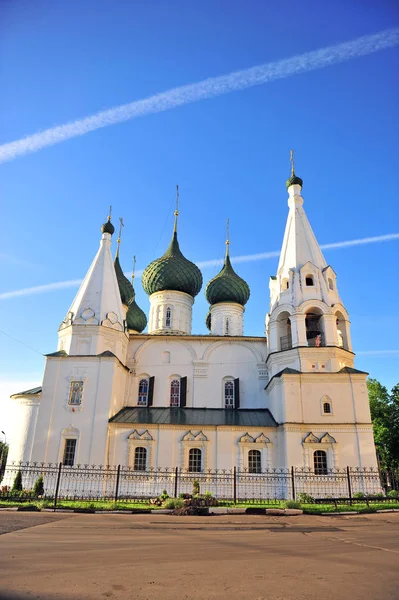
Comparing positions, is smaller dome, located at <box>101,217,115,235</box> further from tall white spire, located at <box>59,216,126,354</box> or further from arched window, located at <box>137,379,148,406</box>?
arched window, located at <box>137,379,148,406</box>

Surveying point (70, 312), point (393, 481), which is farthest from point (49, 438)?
point (393, 481)

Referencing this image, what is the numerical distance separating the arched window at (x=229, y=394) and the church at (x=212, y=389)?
6 centimetres

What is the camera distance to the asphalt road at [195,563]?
3744mm

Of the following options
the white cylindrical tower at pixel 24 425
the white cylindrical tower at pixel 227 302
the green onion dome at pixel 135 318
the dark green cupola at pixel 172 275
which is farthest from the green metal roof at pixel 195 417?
the dark green cupola at pixel 172 275

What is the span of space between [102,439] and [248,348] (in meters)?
9.50

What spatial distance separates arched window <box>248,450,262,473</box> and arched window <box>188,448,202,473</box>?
7.77 ft

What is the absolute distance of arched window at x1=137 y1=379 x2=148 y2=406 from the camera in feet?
75.8

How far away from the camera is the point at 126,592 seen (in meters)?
3.69

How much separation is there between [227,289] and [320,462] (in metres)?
12.9

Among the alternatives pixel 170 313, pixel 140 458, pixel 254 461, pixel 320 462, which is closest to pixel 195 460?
pixel 140 458

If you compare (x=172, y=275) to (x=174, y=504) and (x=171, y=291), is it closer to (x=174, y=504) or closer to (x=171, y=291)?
(x=171, y=291)

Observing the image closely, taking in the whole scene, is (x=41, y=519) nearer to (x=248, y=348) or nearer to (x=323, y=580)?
(x=323, y=580)

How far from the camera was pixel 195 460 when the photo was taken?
1981 cm

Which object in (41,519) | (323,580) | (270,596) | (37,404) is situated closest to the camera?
(270,596)
